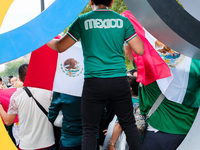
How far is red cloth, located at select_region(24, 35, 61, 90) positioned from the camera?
115 inches

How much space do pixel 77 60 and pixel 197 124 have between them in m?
1.66

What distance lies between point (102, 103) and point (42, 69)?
1158 mm

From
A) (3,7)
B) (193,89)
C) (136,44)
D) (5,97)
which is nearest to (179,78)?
(193,89)

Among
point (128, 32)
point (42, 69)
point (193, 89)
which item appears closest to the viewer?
point (128, 32)

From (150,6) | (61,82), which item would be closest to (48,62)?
(61,82)

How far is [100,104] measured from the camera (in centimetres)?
221

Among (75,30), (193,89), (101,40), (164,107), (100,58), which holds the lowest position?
(164,107)

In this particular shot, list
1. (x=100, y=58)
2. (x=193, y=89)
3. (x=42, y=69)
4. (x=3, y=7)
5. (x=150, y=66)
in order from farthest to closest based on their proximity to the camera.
A: (x=42, y=69)
(x=150, y=66)
(x=193, y=89)
(x=100, y=58)
(x=3, y=7)

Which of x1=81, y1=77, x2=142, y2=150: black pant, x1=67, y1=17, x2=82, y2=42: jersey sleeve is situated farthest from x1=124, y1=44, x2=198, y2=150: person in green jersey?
x1=67, y1=17, x2=82, y2=42: jersey sleeve

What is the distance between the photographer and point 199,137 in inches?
86.4

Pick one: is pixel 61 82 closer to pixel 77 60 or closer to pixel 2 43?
pixel 77 60

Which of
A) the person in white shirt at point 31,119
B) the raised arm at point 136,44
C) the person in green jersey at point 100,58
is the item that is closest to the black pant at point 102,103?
the person in green jersey at point 100,58

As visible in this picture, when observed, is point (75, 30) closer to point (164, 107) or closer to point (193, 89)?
point (164, 107)

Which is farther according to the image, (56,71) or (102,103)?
(56,71)
